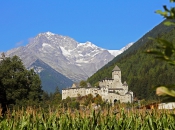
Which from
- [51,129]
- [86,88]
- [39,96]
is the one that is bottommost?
[51,129]

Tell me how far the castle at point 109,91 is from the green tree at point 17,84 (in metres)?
111

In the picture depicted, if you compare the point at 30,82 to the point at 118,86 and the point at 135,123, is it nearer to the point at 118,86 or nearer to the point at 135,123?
the point at 135,123

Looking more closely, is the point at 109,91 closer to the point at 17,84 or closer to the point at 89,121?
the point at 17,84

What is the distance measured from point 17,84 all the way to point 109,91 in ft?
399

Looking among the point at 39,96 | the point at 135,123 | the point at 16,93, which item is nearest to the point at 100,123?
the point at 135,123

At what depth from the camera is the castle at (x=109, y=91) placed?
6929 inches

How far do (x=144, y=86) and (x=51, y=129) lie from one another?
177 metres

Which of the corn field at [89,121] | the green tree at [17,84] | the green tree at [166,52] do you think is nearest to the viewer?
the green tree at [166,52]

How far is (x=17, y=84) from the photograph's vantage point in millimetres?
→ 59125

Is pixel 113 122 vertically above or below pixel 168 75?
below

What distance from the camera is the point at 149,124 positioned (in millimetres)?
11922

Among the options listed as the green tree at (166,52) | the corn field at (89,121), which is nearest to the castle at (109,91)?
the corn field at (89,121)

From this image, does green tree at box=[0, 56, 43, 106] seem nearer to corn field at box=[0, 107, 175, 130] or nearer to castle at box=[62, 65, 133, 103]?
corn field at box=[0, 107, 175, 130]

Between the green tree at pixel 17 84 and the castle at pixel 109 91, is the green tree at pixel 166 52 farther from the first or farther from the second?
the castle at pixel 109 91
